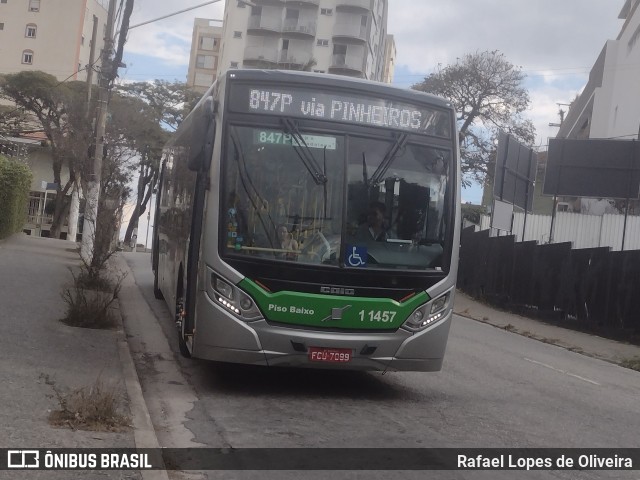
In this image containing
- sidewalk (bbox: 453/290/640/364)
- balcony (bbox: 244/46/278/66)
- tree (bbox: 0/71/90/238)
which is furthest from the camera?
balcony (bbox: 244/46/278/66)

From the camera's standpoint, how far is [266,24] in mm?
71562

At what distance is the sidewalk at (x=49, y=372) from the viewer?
21.0ft

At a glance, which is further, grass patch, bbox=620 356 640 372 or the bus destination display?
grass patch, bbox=620 356 640 372

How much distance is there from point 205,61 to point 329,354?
85324mm

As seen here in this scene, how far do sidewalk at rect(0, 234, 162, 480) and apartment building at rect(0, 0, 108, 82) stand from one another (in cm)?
6033

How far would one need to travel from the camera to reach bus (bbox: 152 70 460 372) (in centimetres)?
907

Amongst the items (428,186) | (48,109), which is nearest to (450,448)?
(428,186)

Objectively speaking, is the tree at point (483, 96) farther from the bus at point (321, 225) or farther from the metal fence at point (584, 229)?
the bus at point (321, 225)

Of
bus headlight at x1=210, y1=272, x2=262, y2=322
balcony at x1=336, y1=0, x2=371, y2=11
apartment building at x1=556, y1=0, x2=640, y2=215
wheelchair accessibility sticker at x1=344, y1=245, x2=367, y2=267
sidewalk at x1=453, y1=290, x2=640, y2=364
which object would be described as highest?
balcony at x1=336, y1=0, x2=371, y2=11

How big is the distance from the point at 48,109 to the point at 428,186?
39673 mm

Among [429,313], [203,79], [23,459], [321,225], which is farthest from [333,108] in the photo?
[203,79]

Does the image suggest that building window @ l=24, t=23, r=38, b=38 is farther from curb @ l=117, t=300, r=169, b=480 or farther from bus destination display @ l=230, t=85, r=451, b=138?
bus destination display @ l=230, t=85, r=451, b=138

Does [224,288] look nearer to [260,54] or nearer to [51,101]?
[51,101]

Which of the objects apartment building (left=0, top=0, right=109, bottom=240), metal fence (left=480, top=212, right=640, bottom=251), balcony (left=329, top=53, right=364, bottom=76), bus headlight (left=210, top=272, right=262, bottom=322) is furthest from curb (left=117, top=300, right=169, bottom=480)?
apartment building (left=0, top=0, right=109, bottom=240)
